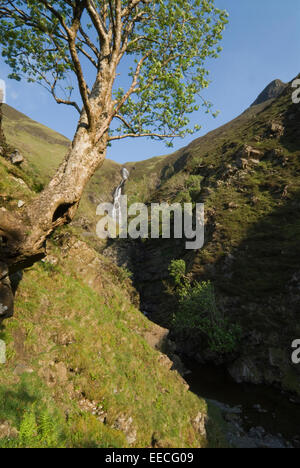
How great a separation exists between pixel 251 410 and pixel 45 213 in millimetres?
27840

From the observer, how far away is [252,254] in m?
47.6

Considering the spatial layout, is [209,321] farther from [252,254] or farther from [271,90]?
[271,90]

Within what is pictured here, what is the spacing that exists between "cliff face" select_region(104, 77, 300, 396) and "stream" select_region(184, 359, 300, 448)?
246 centimetres

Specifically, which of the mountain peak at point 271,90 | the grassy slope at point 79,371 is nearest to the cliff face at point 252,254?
the grassy slope at point 79,371

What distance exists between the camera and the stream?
709 inches

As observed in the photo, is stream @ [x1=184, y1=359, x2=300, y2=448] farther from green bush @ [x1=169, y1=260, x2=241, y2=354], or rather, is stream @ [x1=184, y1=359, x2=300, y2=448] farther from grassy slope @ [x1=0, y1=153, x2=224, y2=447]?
grassy slope @ [x1=0, y1=153, x2=224, y2=447]

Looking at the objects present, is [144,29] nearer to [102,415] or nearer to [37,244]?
[37,244]

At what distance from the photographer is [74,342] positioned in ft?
35.1

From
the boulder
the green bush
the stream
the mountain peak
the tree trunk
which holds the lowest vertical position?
the stream

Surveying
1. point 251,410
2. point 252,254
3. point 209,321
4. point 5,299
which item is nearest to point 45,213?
point 5,299

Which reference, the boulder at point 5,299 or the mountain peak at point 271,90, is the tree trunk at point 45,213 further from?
the mountain peak at point 271,90

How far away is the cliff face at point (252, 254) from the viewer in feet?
108

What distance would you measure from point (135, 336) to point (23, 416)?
9932 millimetres

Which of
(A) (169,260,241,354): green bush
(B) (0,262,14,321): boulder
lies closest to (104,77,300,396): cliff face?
(A) (169,260,241,354): green bush
